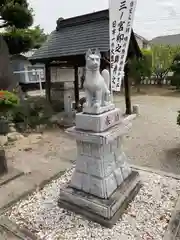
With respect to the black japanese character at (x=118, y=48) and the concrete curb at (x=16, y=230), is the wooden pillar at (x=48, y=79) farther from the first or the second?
the concrete curb at (x=16, y=230)

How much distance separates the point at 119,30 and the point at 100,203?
3.93m

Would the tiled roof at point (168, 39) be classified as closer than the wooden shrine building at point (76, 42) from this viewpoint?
No

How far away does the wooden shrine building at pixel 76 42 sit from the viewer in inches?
319

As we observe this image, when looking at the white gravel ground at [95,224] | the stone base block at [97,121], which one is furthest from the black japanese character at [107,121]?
the white gravel ground at [95,224]

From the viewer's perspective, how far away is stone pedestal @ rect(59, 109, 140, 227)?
3.14 metres

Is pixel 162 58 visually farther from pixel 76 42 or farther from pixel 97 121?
pixel 97 121

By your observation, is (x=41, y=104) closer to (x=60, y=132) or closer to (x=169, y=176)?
(x=60, y=132)

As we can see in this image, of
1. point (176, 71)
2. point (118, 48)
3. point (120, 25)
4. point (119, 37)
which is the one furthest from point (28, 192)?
point (176, 71)

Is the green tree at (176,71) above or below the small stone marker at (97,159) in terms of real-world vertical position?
above

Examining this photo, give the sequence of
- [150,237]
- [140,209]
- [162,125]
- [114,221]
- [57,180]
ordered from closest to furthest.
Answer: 1. [150,237]
2. [114,221]
3. [140,209]
4. [57,180]
5. [162,125]

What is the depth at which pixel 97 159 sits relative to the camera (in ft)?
10.8

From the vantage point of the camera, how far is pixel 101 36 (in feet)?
26.5

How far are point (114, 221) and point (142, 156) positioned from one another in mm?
2853

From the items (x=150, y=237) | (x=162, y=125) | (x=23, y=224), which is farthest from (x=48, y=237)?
(x=162, y=125)
